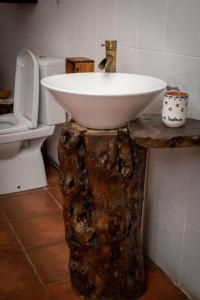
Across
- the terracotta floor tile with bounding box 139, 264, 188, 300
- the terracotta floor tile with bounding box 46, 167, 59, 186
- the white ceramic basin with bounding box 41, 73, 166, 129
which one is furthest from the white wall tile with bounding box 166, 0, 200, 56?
the terracotta floor tile with bounding box 46, 167, 59, 186

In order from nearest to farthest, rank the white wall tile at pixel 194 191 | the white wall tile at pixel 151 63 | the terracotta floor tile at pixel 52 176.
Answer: the white wall tile at pixel 194 191 → the white wall tile at pixel 151 63 → the terracotta floor tile at pixel 52 176

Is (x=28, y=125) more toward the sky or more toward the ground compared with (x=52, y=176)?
more toward the sky

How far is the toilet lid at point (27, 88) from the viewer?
225 centimetres

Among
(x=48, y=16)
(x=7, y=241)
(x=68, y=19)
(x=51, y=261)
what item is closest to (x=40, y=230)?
(x=7, y=241)

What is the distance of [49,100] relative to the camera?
228cm

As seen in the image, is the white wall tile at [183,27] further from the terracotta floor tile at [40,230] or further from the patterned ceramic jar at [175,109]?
the terracotta floor tile at [40,230]

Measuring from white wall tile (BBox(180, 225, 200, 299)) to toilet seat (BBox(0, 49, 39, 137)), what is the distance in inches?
48.6

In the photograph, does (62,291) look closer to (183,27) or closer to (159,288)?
(159,288)

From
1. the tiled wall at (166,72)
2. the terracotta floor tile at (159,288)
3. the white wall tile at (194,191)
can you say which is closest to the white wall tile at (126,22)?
the tiled wall at (166,72)

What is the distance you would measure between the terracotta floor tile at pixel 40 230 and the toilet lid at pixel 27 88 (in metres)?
0.59

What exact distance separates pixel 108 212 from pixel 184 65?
0.61 metres

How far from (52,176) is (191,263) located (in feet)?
4.69

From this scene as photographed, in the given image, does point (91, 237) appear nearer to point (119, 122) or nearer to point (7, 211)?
point (119, 122)

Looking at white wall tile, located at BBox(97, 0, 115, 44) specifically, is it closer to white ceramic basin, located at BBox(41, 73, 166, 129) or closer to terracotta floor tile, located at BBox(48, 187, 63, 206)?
white ceramic basin, located at BBox(41, 73, 166, 129)
